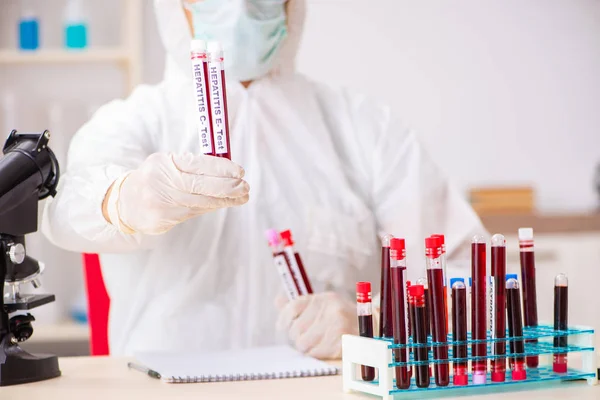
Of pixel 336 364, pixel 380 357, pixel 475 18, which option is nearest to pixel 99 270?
pixel 336 364

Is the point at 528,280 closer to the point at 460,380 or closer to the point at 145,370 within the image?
the point at 460,380

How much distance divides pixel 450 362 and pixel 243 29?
0.75 meters

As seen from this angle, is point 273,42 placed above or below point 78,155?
above

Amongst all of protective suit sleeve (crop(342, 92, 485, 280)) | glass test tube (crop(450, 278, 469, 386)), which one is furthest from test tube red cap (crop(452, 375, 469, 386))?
protective suit sleeve (crop(342, 92, 485, 280))

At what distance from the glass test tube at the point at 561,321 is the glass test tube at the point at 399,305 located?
23 cm

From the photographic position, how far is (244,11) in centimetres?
148

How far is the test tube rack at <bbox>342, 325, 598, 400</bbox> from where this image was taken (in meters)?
0.96

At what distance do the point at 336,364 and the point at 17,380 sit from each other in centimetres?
45

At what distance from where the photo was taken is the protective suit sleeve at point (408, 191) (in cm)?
155

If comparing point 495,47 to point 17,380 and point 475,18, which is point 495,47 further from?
point 17,380

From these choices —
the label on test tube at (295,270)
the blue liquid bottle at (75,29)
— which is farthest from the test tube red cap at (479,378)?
the blue liquid bottle at (75,29)

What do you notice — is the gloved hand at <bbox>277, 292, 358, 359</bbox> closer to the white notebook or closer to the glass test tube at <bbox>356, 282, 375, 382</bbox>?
the white notebook

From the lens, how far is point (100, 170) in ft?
4.39

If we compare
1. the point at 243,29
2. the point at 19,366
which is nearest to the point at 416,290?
the point at 19,366
